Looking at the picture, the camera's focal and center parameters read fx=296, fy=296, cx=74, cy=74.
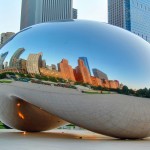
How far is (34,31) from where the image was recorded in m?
10.3

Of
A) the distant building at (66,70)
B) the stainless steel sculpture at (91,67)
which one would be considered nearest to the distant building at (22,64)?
the stainless steel sculpture at (91,67)

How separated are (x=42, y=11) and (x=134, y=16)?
4981 centimetres

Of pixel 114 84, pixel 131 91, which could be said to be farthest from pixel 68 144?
pixel 131 91

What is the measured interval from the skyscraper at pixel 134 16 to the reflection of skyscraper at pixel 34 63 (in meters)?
149

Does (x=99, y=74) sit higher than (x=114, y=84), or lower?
higher

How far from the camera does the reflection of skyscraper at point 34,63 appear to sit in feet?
30.3

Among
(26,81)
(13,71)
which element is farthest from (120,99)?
(13,71)

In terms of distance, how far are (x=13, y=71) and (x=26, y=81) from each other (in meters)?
0.71

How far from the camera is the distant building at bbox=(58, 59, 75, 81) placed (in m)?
8.85

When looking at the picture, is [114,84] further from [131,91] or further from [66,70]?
[66,70]

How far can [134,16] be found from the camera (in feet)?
509

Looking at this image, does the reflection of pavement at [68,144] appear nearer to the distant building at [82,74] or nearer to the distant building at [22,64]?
the distant building at [82,74]

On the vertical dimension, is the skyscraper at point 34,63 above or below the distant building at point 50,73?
above

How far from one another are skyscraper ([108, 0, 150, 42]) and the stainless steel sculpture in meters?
148
